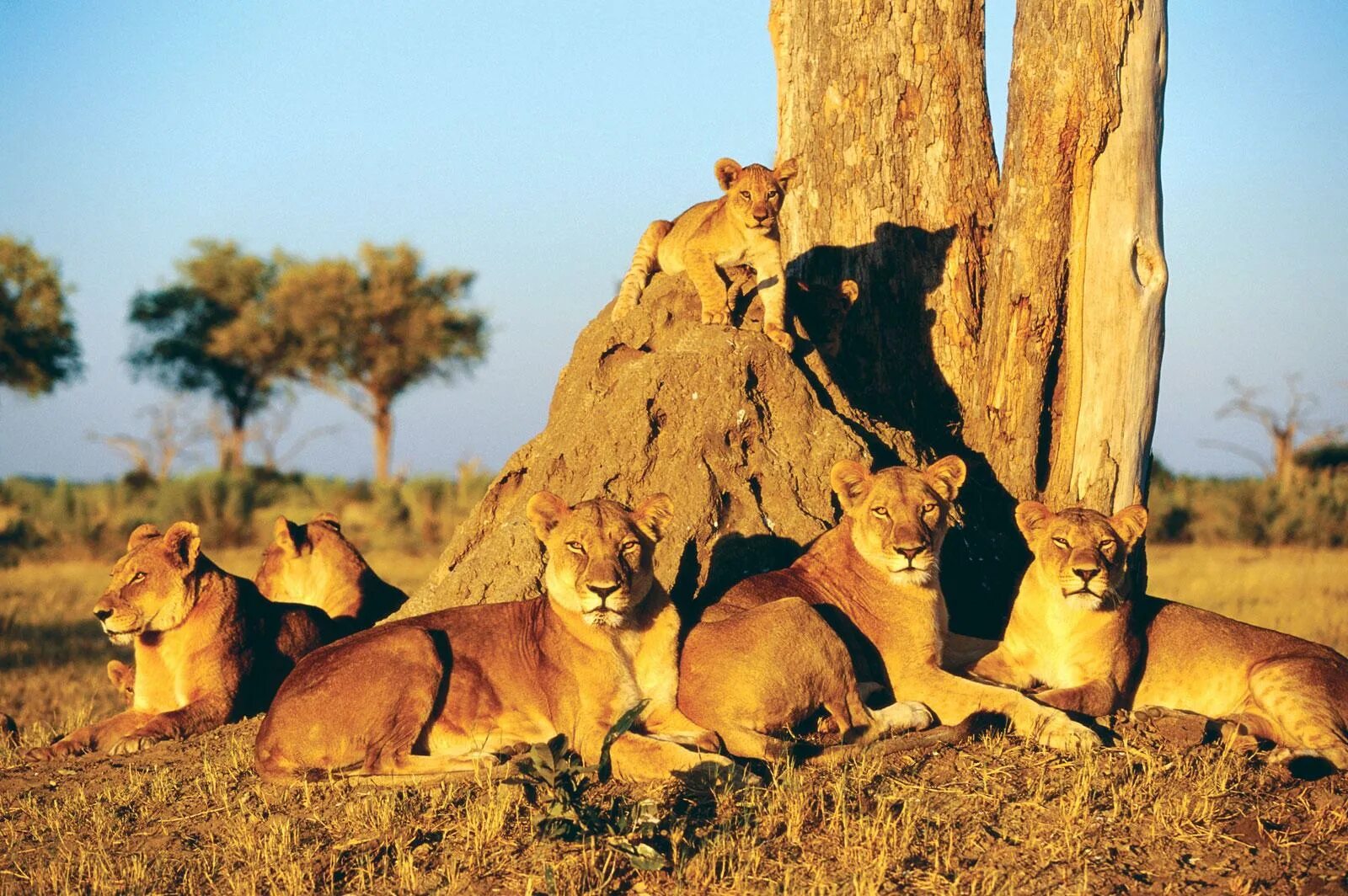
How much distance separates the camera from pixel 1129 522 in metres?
7.45

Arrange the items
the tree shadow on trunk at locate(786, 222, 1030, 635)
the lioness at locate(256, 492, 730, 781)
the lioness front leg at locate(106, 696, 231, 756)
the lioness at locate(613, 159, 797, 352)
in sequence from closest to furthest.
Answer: the lioness at locate(256, 492, 730, 781), the lioness front leg at locate(106, 696, 231, 756), the lioness at locate(613, 159, 797, 352), the tree shadow on trunk at locate(786, 222, 1030, 635)

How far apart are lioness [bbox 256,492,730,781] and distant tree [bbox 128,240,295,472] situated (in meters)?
38.6

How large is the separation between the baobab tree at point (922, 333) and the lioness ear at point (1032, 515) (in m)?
0.81

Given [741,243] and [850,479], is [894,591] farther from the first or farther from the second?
[741,243]

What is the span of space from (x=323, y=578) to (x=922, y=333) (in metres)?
4.24

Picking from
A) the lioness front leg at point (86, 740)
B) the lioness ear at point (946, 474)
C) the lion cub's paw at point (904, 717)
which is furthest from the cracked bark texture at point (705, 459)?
the lioness front leg at point (86, 740)

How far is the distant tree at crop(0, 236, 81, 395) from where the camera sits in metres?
38.4

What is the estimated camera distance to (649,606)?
6723 mm

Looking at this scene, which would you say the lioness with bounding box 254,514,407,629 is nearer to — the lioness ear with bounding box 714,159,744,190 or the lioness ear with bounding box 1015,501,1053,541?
the lioness ear with bounding box 714,159,744,190

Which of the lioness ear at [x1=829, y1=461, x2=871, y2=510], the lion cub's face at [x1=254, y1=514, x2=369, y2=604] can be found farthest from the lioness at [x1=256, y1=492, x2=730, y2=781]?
the lion cub's face at [x1=254, y1=514, x2=369, y2=604]

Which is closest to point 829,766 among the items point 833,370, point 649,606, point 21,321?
point 649,606

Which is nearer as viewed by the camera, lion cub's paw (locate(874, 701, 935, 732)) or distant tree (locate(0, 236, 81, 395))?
lion cub's paw (locate(874, 701, 935, 732))

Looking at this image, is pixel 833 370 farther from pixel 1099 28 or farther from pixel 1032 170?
pixel 1099 28

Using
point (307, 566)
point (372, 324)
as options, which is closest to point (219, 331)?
point (372, 324)
